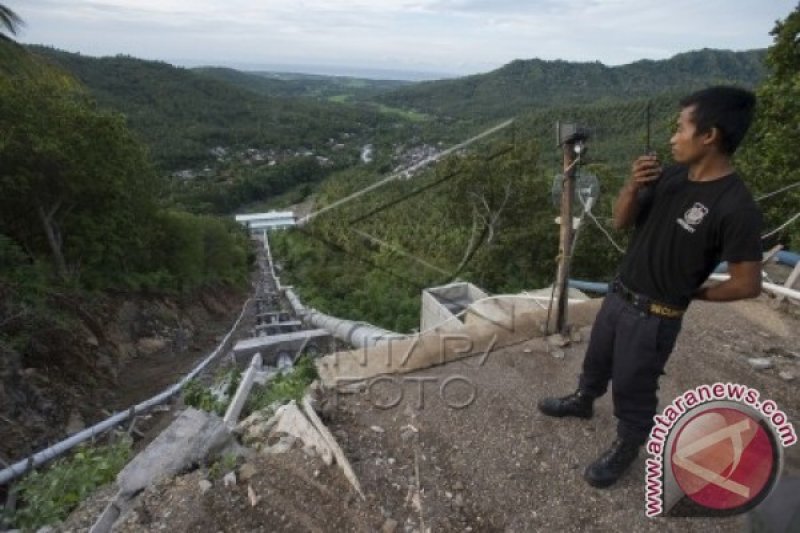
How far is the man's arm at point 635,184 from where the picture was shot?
2338 millimetres

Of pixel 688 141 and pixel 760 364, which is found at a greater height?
pixel 688 141

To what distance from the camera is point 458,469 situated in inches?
118

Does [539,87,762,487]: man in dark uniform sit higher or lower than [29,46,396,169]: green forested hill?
higher

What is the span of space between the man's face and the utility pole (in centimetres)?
123

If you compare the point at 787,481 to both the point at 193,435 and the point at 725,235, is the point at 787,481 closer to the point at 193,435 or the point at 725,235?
the point at 725,235

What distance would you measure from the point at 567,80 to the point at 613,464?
13249 cm

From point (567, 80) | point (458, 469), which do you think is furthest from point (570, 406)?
point (567, 80)

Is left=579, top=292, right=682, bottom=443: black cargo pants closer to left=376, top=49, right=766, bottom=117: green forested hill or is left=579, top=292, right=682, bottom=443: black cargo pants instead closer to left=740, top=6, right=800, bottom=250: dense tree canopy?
left=740, top=6, right=800, bottom=250: dense tree canopy

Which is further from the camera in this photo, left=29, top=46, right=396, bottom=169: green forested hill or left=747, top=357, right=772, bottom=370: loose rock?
left=29, top=46, right=396, bottom=169: green forested hill

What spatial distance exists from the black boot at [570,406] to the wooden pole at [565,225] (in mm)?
990

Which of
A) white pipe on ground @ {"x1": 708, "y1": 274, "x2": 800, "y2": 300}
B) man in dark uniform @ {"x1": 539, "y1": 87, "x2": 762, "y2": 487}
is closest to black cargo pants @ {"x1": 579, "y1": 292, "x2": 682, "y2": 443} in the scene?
man in dark uniform @ {"x1": 539, "y1": 87, "x2": 762, "y2": 487}

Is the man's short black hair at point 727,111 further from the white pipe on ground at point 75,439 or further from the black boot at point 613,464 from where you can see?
the white pipe on ground at point 75,439

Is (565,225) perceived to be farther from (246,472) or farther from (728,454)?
(246,472)

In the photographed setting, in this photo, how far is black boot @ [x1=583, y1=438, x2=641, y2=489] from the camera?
2.76 metres
